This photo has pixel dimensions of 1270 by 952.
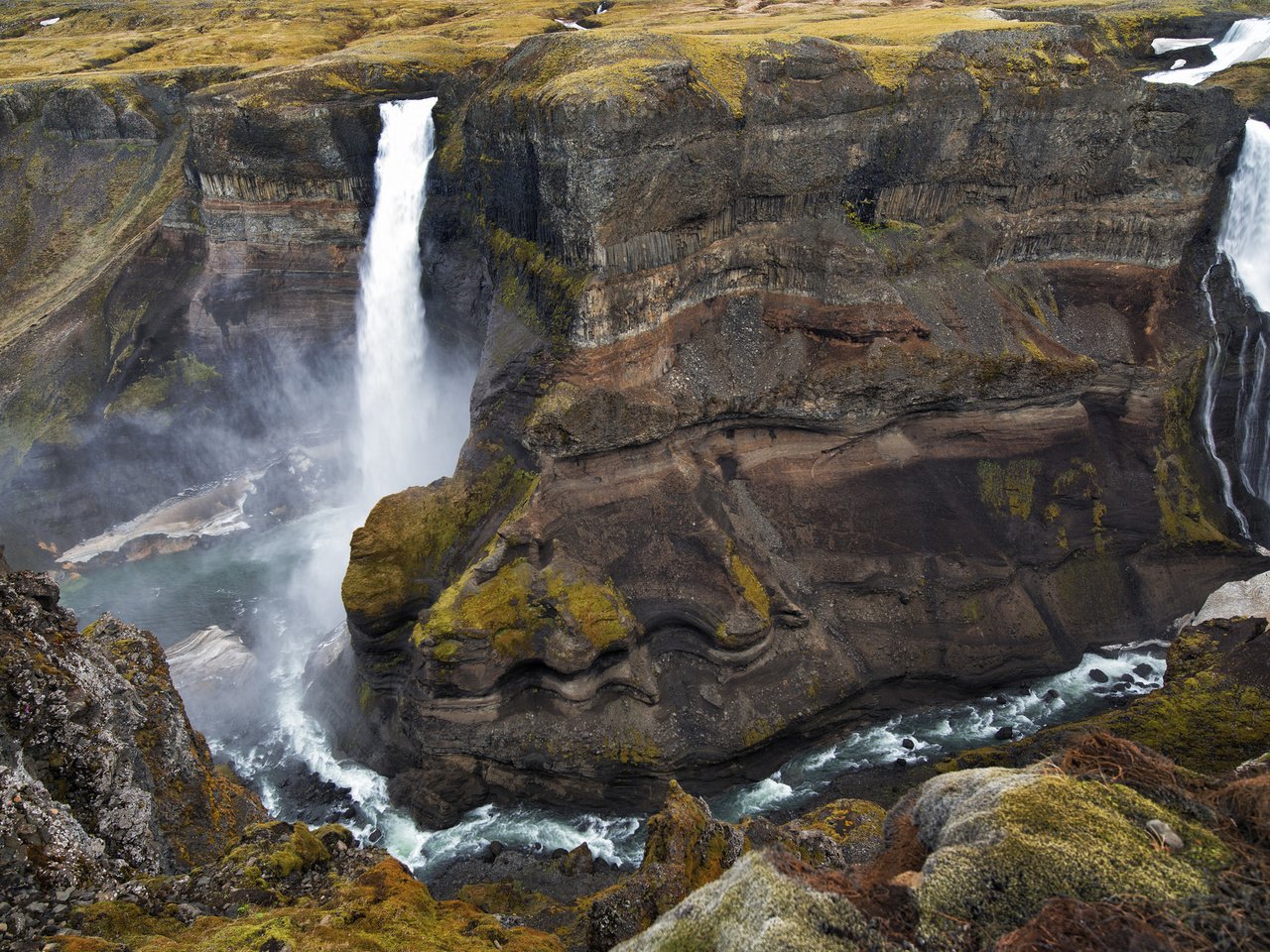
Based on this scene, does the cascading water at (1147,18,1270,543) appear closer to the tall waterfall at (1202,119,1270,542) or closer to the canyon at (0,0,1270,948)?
the tall waterfall at (1202,119,1270,542)

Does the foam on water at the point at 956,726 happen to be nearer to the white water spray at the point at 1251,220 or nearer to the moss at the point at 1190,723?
the moss at the point at 1190,723

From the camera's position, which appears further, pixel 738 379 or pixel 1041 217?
pixel 1041 217

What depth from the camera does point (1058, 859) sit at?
993 cm

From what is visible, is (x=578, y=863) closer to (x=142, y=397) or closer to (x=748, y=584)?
(x=748, y=584)

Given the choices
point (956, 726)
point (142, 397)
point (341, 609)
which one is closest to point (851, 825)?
point (956, 726)

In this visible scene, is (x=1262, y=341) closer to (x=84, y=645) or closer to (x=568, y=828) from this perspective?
(x=568, y=828)

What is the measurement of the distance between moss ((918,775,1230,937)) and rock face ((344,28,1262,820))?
14.8 m

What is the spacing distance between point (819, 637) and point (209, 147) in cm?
3564

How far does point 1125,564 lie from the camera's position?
2948 cm

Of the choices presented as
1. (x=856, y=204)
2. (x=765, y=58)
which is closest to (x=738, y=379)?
(x=856, y=204)

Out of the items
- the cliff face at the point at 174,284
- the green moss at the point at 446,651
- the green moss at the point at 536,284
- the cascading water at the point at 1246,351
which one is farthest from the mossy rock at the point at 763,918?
the cliff face at the point at 174,284

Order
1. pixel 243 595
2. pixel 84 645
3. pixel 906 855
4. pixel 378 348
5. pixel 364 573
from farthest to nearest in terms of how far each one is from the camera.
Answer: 1. pixel 378 348
2. pixel 243 595
3. pixel 364 573
4. pixel 84 645
5. pixel 906 855

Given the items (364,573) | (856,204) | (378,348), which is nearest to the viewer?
(364,573)

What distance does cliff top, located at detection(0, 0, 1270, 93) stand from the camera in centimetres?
3709
